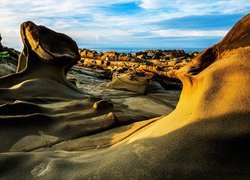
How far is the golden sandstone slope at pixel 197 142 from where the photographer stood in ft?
7.96

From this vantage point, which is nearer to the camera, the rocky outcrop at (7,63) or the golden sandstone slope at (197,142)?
the golden sandstone slope at (197,142)

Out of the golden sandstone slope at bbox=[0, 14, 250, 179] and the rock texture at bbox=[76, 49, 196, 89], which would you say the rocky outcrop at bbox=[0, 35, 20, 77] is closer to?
the rock texture at bbox=[76, 49, 196, 89]

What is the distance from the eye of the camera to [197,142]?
8.33 feet

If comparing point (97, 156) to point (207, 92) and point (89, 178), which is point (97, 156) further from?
point (207, 92)

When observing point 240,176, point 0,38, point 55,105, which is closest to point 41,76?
point 55,105

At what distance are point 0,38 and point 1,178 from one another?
30.3 ft

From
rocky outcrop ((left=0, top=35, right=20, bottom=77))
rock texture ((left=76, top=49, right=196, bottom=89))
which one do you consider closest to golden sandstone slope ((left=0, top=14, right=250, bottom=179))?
rock texture ((left=76, top=49, right=196, bottom=89))

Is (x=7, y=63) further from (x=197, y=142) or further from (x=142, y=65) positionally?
(x=197, y=142)

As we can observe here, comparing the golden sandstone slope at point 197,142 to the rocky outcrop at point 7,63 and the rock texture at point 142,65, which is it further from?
the rocky outcrop at point 7,63

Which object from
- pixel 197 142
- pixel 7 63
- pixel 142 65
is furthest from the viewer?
pixel 142 65

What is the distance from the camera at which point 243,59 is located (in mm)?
2688

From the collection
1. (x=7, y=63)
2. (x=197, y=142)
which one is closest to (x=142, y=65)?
(x=7, y=63)

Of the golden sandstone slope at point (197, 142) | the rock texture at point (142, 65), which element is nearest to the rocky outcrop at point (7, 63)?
the rock texture at point (142, 65)

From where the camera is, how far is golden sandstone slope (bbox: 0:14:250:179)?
243 centimetres
